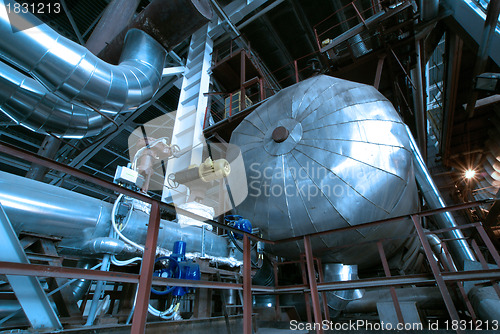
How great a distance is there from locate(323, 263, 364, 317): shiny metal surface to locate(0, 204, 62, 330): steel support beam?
13.9 ft

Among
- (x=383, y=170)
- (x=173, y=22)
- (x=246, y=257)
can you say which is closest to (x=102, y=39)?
(x=173, y=22)

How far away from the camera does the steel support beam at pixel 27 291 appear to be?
2115 millimetres

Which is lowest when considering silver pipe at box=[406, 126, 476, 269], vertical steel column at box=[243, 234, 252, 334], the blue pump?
vertical steel column at box=[243, 234, 252, 334]

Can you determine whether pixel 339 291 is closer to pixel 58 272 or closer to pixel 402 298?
pixel 402 298

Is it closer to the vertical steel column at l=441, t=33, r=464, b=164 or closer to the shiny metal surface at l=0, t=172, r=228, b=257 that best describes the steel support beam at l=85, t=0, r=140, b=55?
the shiny metal surface at l=0, t=172, r=228, b=257

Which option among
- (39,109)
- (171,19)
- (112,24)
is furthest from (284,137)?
(112,24)

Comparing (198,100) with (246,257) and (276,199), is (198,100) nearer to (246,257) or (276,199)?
(276,199)

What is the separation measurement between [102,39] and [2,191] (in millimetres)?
5326

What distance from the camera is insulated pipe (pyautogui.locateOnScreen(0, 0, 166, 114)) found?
2934mm

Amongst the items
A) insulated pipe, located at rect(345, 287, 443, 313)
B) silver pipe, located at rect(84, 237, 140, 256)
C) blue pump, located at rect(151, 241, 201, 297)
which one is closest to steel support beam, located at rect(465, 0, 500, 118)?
insulated pipe, located at rect(345, 287, 443, 313)

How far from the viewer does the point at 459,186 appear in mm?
14109

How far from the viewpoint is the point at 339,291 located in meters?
4.77

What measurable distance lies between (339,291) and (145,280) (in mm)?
4083

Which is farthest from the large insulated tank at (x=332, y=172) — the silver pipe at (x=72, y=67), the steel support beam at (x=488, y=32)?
the silver pipe at (x=72, y=67)
